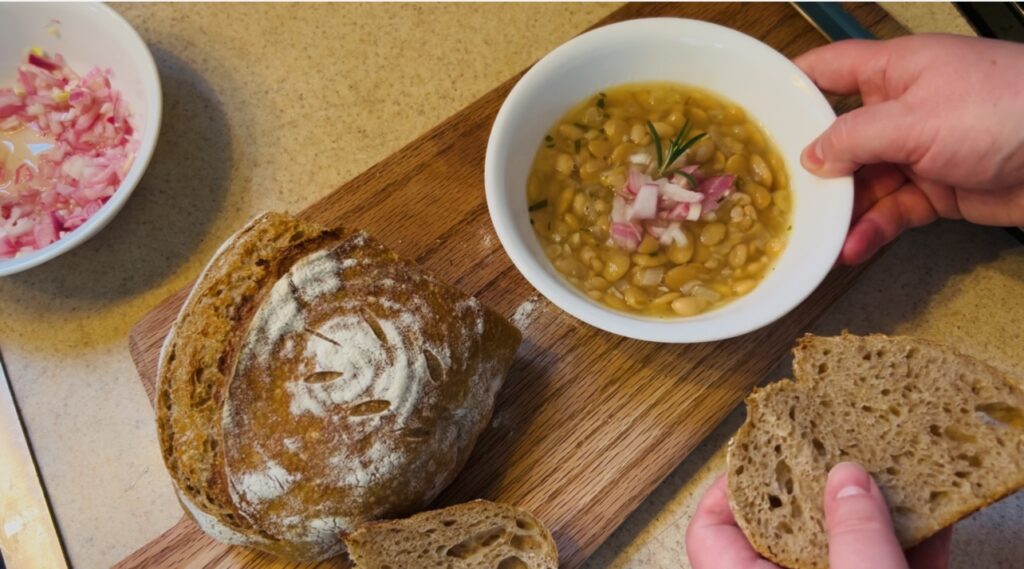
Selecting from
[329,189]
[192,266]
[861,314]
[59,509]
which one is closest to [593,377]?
[861,314]

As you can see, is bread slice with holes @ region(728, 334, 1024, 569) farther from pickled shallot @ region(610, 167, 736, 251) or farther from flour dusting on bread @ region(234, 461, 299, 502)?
flour dusting on bread @ region(234, 461, 299, 502)

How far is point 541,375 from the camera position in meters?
1.86

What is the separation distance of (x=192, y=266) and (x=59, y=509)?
0.64 meters

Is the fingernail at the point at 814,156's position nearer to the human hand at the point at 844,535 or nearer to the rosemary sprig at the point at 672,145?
the rosemary sprig at the point at 672,145

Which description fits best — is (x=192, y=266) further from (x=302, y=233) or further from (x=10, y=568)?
(x=10, y=568)

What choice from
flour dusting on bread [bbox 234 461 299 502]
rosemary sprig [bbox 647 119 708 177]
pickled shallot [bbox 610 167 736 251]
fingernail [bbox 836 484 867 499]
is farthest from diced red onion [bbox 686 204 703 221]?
flour dusting on bread [bbox 234 461 299 502]

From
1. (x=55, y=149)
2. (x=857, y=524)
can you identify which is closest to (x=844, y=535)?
(x=857, y=524)

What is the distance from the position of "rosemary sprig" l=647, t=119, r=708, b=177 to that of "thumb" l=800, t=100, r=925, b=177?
0.25 metres

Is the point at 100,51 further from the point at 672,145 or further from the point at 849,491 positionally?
the point at 849,491

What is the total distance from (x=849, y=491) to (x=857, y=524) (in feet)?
0.26

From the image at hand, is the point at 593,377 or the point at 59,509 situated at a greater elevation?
the point at 593,377

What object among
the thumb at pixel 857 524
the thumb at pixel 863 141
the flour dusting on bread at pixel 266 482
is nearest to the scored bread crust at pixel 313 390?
the flour dusting on bread at pixel 266 482

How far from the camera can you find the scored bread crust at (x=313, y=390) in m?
1.52

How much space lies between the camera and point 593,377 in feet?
6.09
